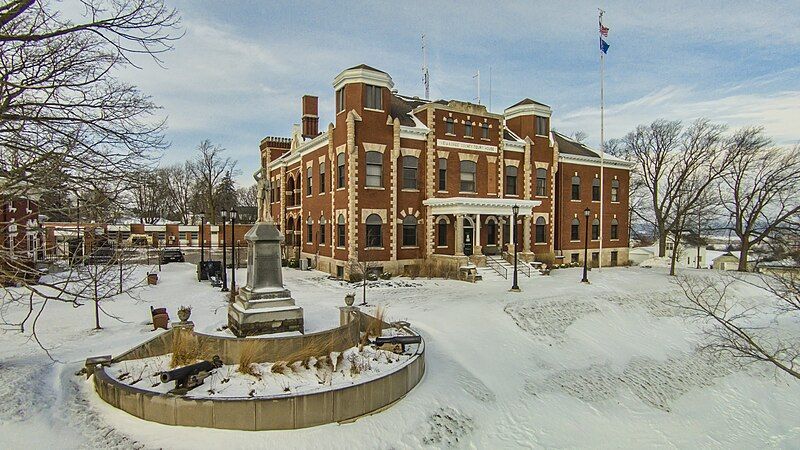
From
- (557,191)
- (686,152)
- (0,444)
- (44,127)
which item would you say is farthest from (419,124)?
(686,152)

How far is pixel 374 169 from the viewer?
25.6 meters

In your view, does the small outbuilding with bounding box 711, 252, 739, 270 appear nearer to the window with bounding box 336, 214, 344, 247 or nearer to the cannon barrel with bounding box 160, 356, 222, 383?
the window with bounding box 336, 214, 344, 247

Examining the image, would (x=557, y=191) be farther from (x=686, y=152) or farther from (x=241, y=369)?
(x=241, y=369)

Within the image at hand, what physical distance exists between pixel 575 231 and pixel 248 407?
103ft

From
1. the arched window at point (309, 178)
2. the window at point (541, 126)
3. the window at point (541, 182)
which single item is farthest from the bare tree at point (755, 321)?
→ the arched window at point (309, 178)

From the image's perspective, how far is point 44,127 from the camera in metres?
9.44

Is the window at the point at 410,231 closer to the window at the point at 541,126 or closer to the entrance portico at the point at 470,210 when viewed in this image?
the entrance portico at the point at 470,210

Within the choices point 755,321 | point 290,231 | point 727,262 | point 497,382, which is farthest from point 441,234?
point 727,262

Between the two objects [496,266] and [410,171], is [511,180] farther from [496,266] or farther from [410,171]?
[410,171]

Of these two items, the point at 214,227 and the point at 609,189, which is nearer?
the point at 609,189

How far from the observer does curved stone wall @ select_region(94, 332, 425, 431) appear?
318 inches

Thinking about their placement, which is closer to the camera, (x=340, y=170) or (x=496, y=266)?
(x=496, y=266)

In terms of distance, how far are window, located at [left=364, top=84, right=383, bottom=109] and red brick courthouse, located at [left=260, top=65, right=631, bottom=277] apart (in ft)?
0.20

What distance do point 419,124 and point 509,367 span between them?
17.9m
